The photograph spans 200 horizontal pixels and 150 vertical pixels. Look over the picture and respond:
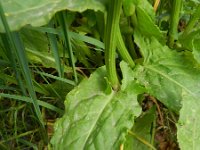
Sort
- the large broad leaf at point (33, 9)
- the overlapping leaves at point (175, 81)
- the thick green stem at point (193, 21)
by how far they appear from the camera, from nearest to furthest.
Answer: the large broad leaf at point (33, 9) → the overlapping leaves at point (175, 81) → the thick green stem at point (193, 21)

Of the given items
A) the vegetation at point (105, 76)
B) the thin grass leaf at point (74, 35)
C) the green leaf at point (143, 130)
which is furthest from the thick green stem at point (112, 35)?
the green leaf at point (143, 130)

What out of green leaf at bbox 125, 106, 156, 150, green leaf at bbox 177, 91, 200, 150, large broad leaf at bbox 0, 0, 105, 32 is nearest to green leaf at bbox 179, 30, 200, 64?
green leaf at bbox 177, 91, 200, 150

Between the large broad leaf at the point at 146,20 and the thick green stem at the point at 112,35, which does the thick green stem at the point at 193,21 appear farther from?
the thick green stem at the point at 112,35

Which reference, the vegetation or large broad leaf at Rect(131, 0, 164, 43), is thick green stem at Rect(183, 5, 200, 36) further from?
large broad leaf at Rect(131, 0, 164, 43)

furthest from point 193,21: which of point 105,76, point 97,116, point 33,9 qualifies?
point 33,9

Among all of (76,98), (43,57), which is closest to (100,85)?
(76,98)

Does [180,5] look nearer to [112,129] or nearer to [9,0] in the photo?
[112,129]
